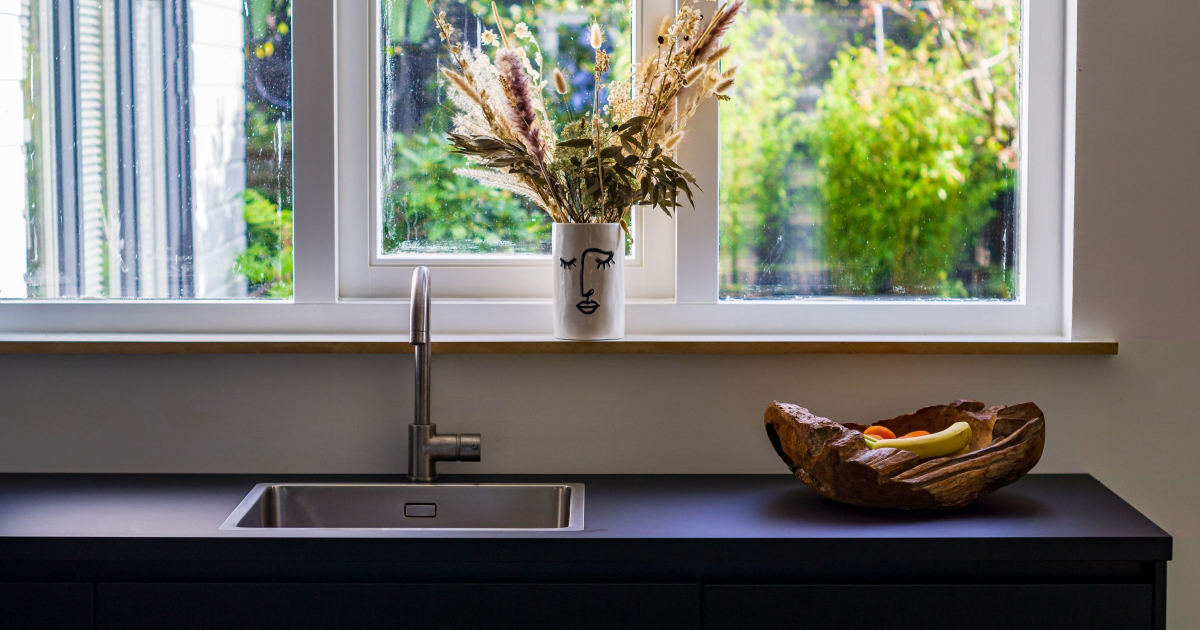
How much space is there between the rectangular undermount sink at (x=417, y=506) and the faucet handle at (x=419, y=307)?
263mm

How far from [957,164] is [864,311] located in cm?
34

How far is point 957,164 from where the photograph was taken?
1.86m

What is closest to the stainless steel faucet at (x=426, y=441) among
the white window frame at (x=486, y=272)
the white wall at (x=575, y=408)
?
the white wall at (x=575, y=408)

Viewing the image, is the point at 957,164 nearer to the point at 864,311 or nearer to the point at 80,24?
the point at 864,311

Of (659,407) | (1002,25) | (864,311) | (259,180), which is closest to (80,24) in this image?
(259,180)

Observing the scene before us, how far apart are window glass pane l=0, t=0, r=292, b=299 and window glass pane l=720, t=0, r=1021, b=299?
906 mm

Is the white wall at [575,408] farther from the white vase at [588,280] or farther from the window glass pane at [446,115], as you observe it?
the window glass pane at [446,115]

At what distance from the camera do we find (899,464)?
1.40 meters

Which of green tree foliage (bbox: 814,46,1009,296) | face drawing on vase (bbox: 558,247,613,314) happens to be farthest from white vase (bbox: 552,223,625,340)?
green tree foliage (bbox: 814,46,1009,296)

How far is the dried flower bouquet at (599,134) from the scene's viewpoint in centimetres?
159

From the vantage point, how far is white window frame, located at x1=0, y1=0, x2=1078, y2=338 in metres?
1.81
